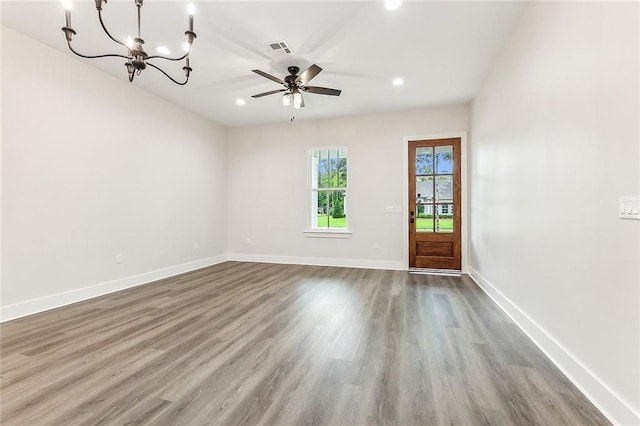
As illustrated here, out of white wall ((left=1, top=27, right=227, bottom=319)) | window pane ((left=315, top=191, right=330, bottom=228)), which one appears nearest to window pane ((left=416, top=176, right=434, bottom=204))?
window pane ((left=315, top=191, right=330, bottom=228))

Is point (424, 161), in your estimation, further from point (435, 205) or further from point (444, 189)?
point (435, 205)

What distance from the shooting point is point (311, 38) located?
3084 mm

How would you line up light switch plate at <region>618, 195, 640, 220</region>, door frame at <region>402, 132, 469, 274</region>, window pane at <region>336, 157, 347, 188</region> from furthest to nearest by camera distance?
1. window pane at <region>336, 157, 347, 188</region>
2. door frame at <region>402, 132, 469, 274</region>
3. light switch plate at <region>618, 195, 640, 220</region>

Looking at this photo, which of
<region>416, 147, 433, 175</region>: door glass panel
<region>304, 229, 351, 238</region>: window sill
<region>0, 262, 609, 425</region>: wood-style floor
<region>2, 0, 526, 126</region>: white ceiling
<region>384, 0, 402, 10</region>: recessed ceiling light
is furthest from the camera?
<region>304, 229, 351, 238</region>: window sill

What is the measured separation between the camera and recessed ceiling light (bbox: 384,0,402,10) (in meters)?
2.51

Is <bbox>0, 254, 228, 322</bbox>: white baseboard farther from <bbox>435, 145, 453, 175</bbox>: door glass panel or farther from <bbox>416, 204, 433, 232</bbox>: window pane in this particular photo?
<bbox>435, 145, 453, 175</bbox>: door glass panel

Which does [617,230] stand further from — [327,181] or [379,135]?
[327,181]

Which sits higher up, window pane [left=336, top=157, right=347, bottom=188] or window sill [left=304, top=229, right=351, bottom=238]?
window pane [left=336, top=157, right=347, bottom=188]

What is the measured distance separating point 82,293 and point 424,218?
17.8ft

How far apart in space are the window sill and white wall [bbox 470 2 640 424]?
3090mm

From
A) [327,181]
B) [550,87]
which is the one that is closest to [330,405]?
[550,87]

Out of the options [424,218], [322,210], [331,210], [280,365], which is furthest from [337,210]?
[280,365]

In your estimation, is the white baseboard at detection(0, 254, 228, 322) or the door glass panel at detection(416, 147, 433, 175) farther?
the door glass panel at detection(416, 147, 433, 175)

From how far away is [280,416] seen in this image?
1.55 meters
